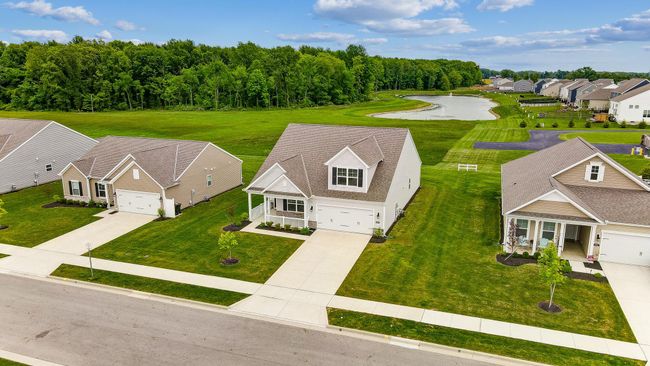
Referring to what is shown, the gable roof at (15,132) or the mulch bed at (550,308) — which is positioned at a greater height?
the gable roof at (15,132)

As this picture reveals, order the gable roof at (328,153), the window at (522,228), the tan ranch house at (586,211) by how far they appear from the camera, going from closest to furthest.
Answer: the tan ranch house at (586,211) → the window at (522,228) → the gable roof at (328,153)

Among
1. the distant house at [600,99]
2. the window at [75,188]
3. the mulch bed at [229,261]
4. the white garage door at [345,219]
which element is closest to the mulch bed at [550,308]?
the white garage door at [345,219]

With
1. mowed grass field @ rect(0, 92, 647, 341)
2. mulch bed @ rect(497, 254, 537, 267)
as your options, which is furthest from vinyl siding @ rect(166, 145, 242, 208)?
mulch bed @ rect(497, 254, 537, 267)

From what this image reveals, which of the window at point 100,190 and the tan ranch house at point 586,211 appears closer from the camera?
the tan ranch house at point 586,211

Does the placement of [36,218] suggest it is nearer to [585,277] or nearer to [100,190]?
[100,190]

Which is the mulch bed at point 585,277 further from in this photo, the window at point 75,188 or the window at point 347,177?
the window at point 75,188

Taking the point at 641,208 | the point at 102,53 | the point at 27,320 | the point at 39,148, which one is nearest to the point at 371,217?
the point at 641,208

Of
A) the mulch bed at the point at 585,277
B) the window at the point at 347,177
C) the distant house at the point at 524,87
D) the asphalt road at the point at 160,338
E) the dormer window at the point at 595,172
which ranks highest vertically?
the distant house at the point at 524,87
